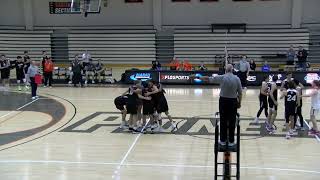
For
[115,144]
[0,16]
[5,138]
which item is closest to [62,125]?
[5,138]

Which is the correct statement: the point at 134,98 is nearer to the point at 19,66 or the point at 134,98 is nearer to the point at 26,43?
the point at 19,66

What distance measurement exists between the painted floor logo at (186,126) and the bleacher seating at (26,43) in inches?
746

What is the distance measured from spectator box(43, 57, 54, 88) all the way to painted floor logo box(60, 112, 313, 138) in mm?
8523

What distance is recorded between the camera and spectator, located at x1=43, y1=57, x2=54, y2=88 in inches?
1014

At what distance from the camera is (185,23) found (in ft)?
115

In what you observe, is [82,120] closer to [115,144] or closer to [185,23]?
[115,144]

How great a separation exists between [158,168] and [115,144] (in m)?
2.64

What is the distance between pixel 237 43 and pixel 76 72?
12.8 metres

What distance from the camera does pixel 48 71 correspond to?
26.1 m

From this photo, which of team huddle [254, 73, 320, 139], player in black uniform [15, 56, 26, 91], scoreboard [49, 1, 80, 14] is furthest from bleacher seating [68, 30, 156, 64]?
team huddle [254, 73, 320, 139]

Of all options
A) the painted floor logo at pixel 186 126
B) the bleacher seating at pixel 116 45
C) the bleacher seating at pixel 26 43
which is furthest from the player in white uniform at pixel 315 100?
the bleacher seating at pixel 26 43

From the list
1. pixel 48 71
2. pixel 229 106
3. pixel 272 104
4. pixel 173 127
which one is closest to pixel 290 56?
pixel 48 71

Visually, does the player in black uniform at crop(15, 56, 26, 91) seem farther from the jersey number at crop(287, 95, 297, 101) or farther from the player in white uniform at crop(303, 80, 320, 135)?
the player in white uniform at crop(303, 80, 320, 135)

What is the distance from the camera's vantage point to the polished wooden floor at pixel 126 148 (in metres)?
11.2
